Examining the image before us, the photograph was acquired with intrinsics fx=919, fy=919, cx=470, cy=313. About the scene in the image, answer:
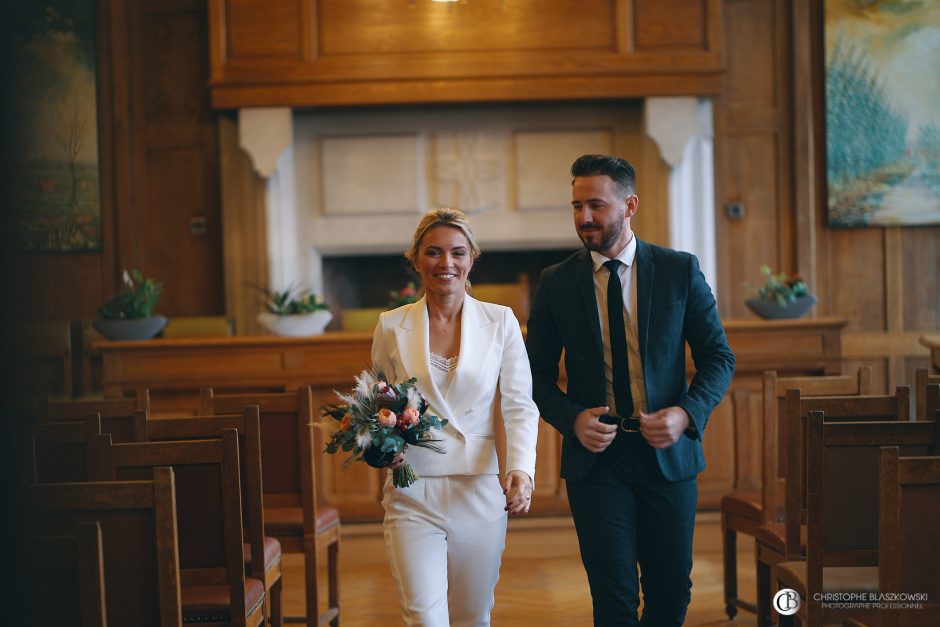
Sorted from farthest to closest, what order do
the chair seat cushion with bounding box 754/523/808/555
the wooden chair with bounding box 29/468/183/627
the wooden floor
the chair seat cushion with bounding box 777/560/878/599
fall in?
1. the wooden floor
2. the chair seat cushion with bounding box 754/523/808/555
3. the chair seat cushion with bounding box 777/560/878/599
4. the wooden chair with bounding box 29/468/183/627

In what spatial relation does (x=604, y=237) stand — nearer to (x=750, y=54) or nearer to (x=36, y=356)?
(x=36, y=356)

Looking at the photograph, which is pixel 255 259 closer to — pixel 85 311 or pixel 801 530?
pixel 85 311

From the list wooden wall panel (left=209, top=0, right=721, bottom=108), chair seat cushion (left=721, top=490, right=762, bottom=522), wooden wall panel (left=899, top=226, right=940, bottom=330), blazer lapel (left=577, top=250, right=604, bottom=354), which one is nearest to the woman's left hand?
blazer lapel (left=577, top=250, right=604, bottom=354)

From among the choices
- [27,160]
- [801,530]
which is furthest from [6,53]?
[801,530]

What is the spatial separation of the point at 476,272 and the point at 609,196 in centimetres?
584

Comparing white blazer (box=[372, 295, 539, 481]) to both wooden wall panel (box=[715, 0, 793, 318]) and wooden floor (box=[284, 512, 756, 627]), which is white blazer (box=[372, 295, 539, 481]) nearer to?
wooden floor (box=[284, 512, 756, 627])

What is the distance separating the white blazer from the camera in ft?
8.56

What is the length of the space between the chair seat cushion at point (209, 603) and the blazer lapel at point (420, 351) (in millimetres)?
943

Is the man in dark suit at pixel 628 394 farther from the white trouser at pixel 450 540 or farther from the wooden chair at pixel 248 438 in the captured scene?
the wooden chair at pixel 248 438

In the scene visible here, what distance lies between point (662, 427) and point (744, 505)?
172 centimetres

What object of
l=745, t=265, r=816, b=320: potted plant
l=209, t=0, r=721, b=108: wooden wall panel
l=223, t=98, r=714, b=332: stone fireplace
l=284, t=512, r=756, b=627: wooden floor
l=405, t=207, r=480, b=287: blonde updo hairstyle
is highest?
l=209, t=0, r=721, b=108: wooden wall panel

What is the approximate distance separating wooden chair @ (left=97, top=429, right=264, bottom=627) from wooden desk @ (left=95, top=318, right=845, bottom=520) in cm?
282

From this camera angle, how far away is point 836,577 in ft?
9.83

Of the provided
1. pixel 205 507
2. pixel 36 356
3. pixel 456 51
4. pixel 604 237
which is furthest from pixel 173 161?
pixel 36 356
